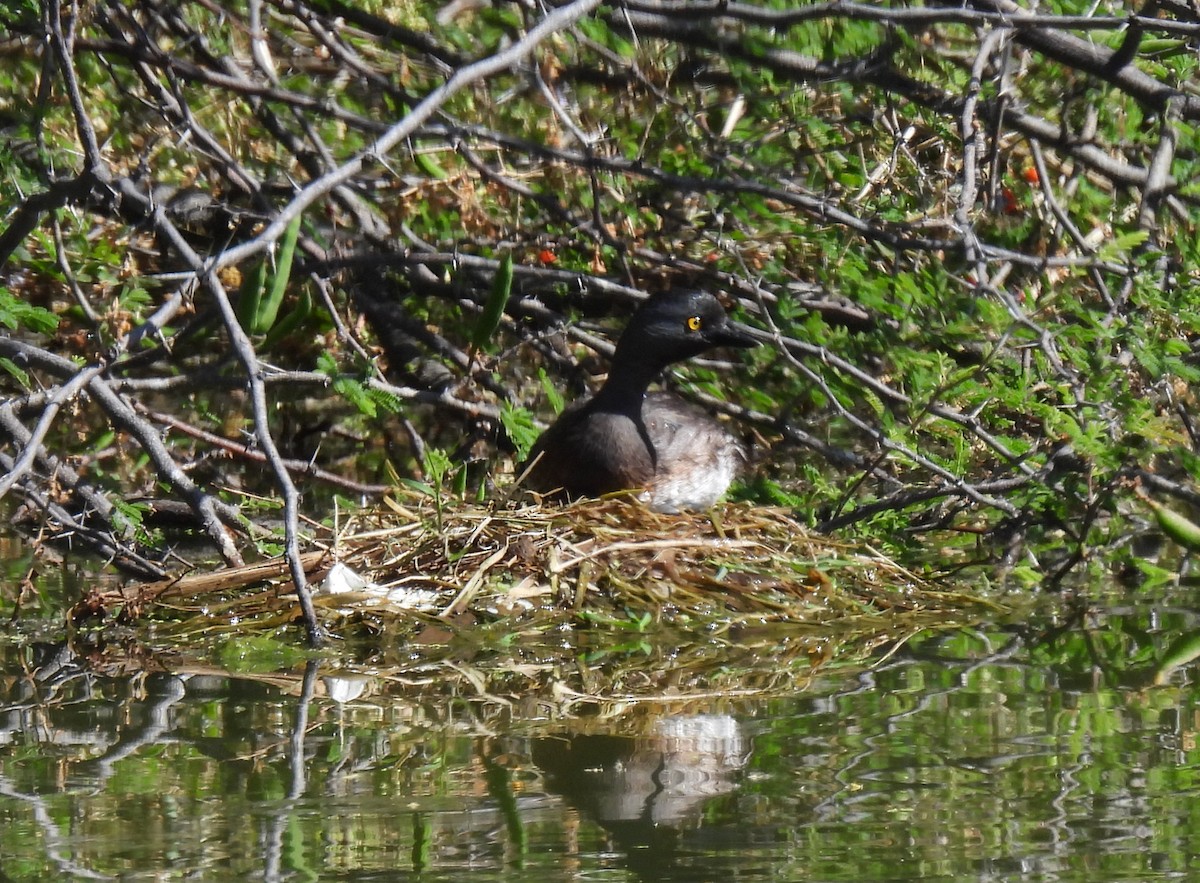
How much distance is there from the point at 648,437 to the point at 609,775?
349 cm

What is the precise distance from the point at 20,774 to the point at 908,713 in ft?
6.98

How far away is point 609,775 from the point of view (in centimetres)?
350

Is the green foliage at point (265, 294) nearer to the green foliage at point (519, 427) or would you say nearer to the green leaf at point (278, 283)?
the green leaf at point (278, 283)

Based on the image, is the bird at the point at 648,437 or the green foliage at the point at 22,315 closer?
the green foliage at the point at 22,315

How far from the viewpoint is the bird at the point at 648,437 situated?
675 cm

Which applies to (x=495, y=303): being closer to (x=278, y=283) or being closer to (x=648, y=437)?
(x=648, y=437)

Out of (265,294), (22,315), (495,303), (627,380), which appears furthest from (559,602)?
(22,315)

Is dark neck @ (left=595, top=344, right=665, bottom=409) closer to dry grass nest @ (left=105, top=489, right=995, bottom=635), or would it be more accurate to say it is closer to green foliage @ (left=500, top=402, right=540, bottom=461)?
green foliage @ (left=500, top=402, right=540, bottom=461)

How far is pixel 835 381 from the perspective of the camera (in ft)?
21.0

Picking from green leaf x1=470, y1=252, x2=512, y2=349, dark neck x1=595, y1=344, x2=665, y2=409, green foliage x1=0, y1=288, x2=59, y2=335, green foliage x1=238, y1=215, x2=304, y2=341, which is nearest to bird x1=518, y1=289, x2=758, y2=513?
dark neck x1=595, y1=344, x2=665, y2=409

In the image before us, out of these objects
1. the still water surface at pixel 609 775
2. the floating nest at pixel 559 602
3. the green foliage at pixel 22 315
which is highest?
the green foliage at pixel 22 315

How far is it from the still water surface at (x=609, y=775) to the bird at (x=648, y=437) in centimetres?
203

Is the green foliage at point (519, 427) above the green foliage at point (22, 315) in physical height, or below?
below

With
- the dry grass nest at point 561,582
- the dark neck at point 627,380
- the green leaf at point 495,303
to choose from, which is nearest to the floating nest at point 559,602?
the dry grass nest at point 561,582
